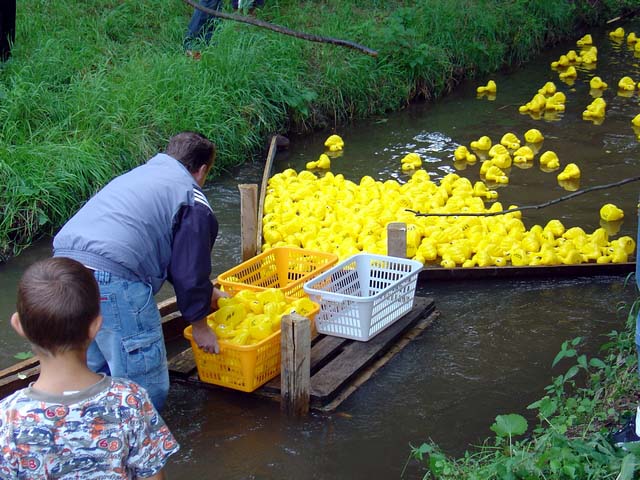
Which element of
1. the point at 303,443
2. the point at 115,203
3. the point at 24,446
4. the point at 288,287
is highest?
the point at 115,203

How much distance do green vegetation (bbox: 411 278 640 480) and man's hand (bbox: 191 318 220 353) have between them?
1.15 metres

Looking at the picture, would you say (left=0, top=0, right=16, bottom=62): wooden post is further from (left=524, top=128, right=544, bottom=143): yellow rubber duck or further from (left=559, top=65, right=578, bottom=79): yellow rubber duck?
(left=559, top=65, right=578, bottom=79): yellow rubber duck

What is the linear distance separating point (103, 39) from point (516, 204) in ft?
17.2

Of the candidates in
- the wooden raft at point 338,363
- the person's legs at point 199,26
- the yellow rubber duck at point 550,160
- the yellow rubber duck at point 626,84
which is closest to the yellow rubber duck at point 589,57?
the yellow rubber duck at point 626,84

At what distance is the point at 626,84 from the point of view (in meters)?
12.1

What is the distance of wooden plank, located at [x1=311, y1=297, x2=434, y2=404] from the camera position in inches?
182

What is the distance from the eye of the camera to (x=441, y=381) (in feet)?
16.2

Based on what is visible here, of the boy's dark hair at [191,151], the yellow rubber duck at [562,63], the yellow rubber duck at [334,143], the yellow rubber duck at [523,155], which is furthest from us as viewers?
the yellow rubber duck at [562,63]

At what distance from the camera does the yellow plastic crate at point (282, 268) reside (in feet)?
17.6

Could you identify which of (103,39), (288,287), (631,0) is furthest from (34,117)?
(631,0)

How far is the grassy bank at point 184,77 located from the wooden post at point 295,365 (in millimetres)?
3328

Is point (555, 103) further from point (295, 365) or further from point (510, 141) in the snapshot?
point (295, 365)

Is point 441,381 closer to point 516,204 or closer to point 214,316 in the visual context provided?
point 214,316

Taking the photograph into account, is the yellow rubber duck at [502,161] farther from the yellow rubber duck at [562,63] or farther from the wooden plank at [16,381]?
the wooden plank at [16,381]
